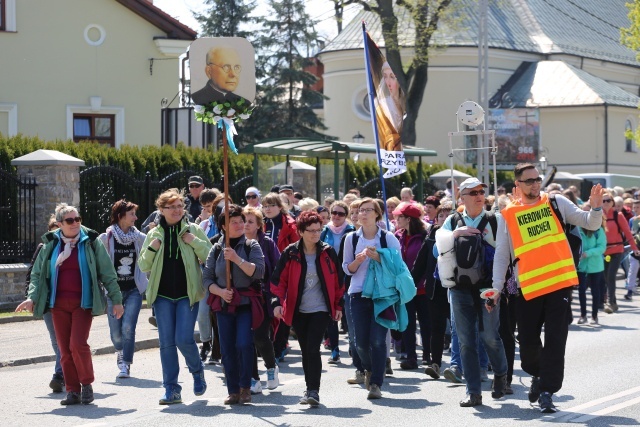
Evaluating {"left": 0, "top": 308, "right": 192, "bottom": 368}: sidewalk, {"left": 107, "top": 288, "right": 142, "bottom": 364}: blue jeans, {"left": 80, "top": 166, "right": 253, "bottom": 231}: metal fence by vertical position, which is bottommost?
{"left": 0, "top": 308, "right": 192, "bottom": 368}: sidewalk

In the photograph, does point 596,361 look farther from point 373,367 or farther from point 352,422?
point 352,422

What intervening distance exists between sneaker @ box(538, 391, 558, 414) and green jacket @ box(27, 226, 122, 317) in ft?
12.6

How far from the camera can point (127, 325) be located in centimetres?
1230

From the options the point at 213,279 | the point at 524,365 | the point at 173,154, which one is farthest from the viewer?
the point at 173,154

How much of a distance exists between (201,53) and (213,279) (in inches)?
82.9

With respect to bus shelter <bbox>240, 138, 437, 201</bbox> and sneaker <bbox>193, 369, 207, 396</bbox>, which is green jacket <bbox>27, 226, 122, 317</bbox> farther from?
bus shelter <bbox>240, 138, 437, 201</bbox>

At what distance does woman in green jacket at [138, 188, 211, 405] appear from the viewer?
10219mm

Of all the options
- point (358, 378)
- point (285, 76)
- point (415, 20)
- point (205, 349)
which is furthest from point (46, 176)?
point (285, 76)

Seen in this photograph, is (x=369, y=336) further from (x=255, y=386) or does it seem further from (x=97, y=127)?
(x=97, y=127)

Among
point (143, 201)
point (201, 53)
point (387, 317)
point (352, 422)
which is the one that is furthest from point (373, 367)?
point (143, 201)

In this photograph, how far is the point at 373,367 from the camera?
10.6m

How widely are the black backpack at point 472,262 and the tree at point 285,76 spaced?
43.4 m

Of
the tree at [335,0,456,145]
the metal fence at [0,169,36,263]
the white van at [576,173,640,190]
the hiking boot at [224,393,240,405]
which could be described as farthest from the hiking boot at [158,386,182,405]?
the white van at [576,173,640,190]

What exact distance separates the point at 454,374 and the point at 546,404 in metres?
Answer: 1.98
